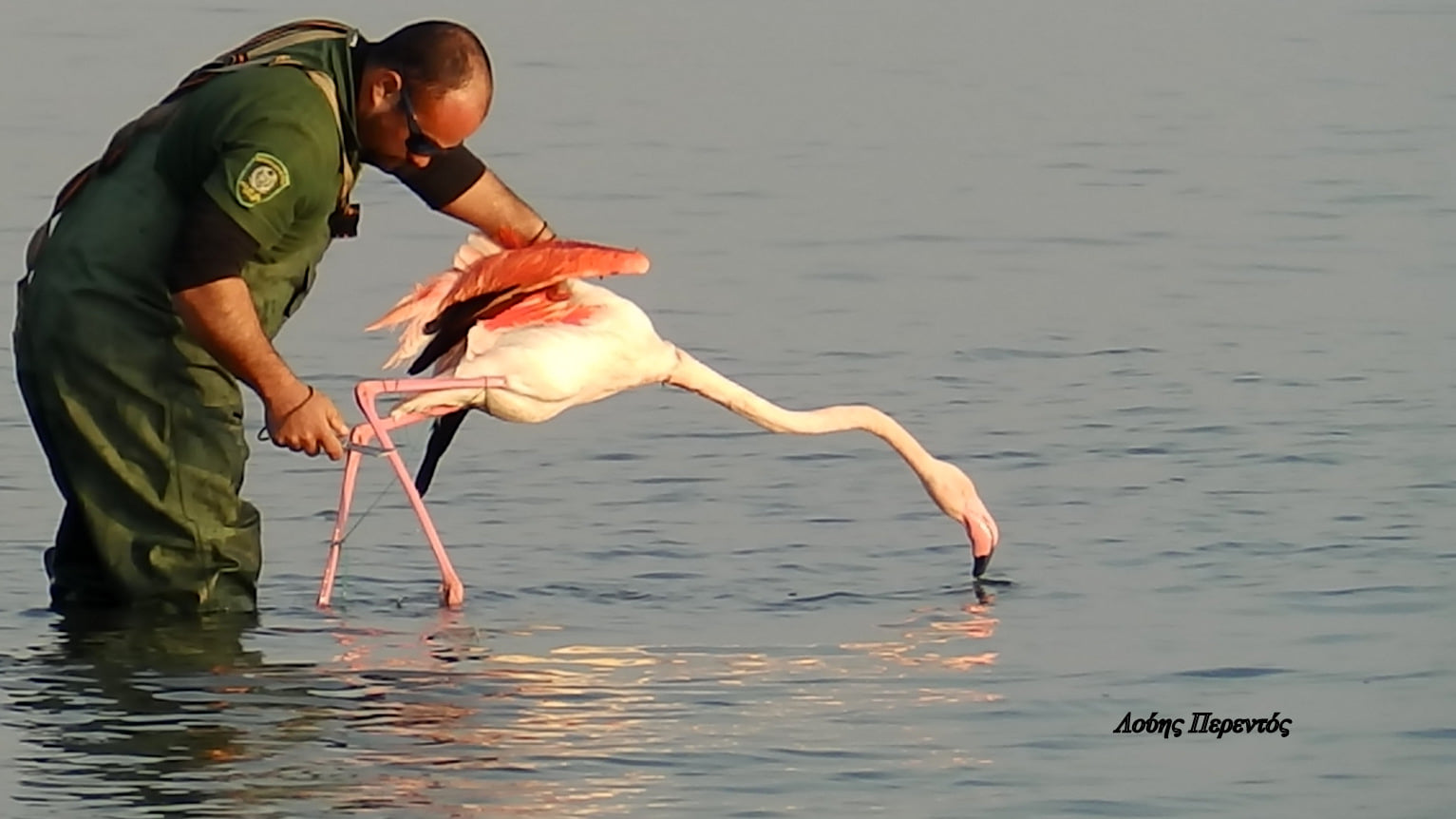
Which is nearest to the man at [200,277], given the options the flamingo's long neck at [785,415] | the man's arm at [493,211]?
the man's arm at [493,211]

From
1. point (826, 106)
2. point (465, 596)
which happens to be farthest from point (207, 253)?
point (826, 106)

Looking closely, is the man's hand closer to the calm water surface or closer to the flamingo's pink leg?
the flamingo's pink leg

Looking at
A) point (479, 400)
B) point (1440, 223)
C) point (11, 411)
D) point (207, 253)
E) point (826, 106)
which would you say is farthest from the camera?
point (826, 106)

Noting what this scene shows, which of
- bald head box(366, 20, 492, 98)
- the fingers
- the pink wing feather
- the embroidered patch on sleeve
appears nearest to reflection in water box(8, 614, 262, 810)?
the fingers

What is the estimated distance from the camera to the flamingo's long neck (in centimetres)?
943

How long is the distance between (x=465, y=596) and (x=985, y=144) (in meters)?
8.25

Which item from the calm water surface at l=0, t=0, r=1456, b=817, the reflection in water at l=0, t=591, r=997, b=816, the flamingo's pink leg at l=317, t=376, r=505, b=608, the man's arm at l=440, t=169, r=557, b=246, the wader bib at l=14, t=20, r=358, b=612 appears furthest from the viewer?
the man's arm at l=440, t=169, r=557, b=246

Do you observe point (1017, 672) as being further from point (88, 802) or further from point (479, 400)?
point (88, 802)

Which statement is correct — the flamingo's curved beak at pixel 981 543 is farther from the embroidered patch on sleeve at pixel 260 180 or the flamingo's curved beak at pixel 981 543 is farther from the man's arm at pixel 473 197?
the embroidered patch on sleeve at pixel 260 180

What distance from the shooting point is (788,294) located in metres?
13.7

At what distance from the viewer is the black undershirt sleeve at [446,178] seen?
29.2 feet

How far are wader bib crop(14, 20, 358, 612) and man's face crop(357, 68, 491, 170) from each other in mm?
88

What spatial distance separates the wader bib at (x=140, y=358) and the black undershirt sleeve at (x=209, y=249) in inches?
10.7
